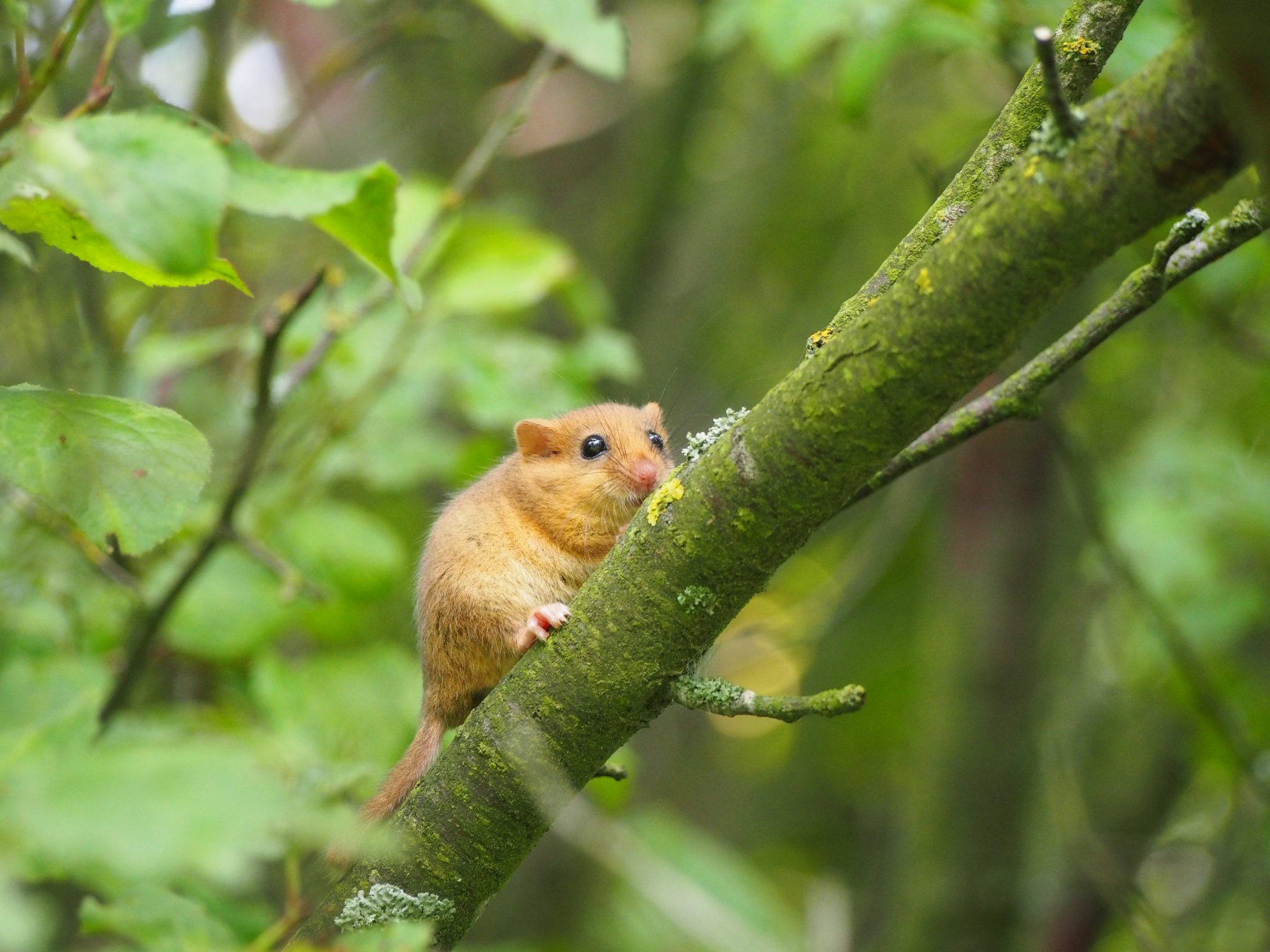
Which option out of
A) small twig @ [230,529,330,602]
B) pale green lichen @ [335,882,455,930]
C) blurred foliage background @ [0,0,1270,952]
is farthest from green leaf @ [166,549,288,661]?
pale green lichen @ [335,882,455,930]

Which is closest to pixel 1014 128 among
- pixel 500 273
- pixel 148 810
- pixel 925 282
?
pixel 925 282

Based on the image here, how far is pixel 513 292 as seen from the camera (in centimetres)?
445

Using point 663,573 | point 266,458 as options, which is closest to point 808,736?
point 266,458

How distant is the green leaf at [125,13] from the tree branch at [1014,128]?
131 centimetres

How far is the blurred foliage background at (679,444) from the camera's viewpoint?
3.50m

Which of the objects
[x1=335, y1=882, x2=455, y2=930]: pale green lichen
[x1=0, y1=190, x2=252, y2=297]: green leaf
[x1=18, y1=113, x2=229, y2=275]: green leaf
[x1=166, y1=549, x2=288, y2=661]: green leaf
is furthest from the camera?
[x1=166, y1=549, x2=288, y2=661]: green leaf

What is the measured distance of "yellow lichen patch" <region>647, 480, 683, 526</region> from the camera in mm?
2053

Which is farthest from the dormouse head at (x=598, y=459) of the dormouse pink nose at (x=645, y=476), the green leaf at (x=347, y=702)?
the green leaf at (x=347, y=702)

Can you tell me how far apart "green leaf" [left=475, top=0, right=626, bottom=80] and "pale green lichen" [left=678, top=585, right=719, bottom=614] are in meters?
1.68

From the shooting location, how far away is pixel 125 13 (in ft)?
6.82

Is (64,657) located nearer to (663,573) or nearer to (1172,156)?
(663,573)

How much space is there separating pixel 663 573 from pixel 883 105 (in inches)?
263

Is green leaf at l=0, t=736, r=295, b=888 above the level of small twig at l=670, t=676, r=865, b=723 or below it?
below

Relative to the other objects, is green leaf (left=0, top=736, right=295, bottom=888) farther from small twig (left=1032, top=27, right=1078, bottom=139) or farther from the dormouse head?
the dormouse head
